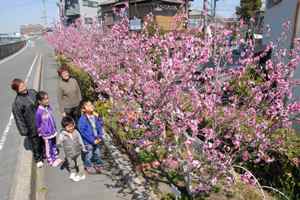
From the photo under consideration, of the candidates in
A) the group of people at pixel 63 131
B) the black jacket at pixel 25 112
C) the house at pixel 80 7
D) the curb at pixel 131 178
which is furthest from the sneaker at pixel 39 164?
the house at pixel 80 7

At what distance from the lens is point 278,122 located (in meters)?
2.80

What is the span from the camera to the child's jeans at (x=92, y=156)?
4.65 meters

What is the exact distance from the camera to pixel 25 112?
470 centimetres

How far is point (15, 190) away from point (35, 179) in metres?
0.53

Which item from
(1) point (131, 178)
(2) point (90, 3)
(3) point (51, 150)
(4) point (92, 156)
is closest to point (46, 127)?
(3) point (51, 150)

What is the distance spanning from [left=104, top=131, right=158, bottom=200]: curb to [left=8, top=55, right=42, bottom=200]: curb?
4.67 ft

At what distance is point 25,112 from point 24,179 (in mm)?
1150

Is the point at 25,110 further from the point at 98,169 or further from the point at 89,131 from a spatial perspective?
the point at 98,169

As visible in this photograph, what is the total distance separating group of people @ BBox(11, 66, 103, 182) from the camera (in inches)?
172

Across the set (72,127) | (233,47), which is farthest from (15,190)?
(233,47)

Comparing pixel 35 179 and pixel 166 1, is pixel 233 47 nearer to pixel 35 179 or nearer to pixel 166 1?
pixel 35 179

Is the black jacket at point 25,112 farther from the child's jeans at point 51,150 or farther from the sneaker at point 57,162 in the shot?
the sneaker at point 57,162

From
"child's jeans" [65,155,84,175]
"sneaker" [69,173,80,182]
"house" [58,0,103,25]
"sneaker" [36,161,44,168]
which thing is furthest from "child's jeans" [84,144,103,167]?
"house" [58,0,103,25]

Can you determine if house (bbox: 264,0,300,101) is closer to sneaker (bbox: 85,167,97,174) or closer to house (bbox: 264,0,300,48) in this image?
house (bbox: 264,0,300,48)
